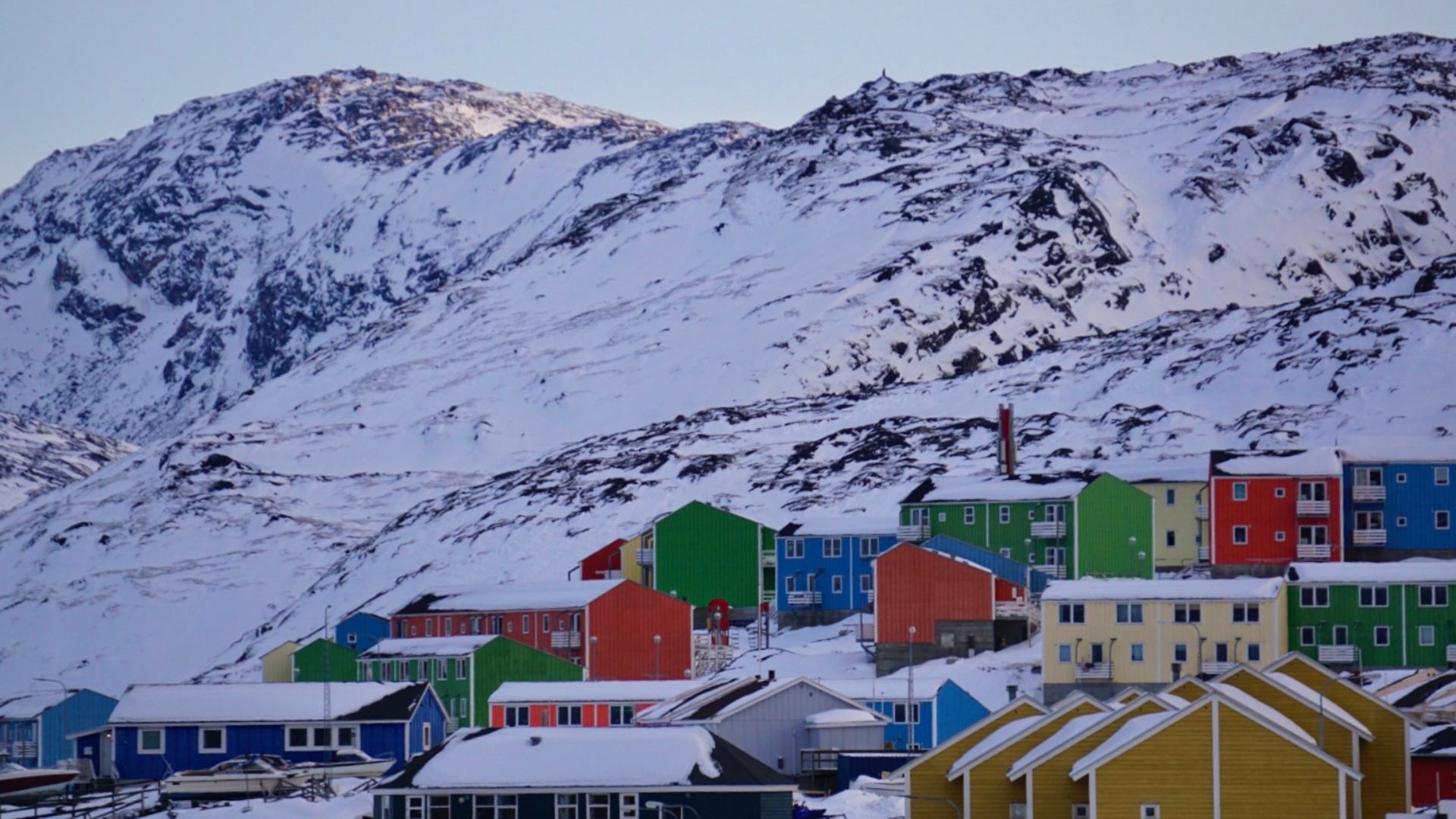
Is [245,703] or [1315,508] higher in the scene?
[1315,508]

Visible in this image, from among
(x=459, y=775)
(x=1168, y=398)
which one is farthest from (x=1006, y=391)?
(x=459, y=775)

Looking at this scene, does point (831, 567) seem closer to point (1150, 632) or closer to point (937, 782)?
point (1150, 632)

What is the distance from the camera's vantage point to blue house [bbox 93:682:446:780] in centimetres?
7700

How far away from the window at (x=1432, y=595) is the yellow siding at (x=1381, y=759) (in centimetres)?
3384

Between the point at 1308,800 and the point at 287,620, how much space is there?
362ft

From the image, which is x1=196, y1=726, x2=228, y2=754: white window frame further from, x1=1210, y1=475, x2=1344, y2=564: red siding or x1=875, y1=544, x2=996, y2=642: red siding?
x1=1210, y1=475, x2=1344, y2=564: red siding

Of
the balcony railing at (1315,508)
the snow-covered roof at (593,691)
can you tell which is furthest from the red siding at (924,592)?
the balcony railing at (1315,508)

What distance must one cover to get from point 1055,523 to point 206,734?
4261 centimetres

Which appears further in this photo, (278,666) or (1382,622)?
(278,666)

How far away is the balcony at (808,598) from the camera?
356ft

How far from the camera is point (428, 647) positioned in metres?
95.6

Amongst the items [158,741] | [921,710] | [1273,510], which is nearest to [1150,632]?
[921,710]

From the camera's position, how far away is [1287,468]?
105 metres

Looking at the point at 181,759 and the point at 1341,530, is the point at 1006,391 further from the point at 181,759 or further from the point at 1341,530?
the point at 181,759
